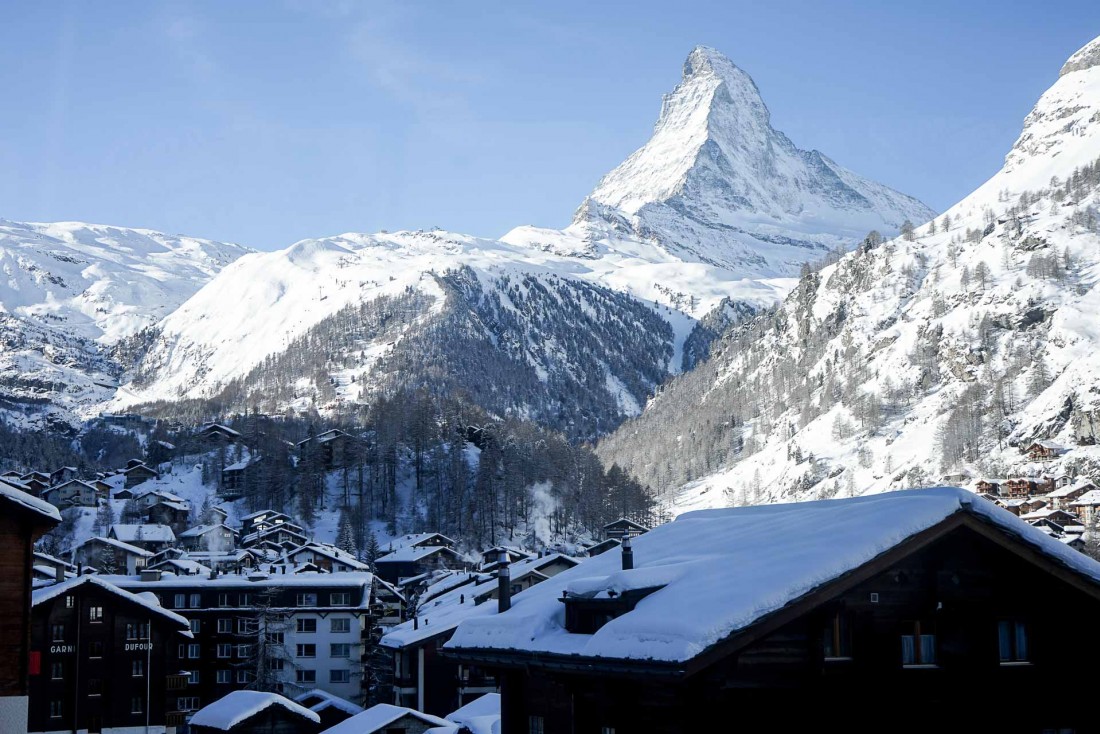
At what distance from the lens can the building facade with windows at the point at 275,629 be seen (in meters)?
88.5

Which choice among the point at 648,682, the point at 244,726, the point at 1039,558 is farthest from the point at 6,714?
the point at 244,726

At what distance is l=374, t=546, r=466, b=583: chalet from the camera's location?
437 ft

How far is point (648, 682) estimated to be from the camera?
16.6m

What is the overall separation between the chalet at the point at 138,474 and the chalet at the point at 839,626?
175 meters

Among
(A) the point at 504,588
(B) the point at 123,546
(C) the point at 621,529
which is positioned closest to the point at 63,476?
(B) the point at 123,546

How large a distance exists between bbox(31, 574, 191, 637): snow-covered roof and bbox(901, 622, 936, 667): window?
195 ft

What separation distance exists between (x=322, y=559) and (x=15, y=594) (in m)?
99.1

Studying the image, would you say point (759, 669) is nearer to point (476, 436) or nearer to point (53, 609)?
point (53, 609)

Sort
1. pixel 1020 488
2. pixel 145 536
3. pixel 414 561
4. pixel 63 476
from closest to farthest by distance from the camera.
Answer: pixel 414 561 → pixel 145 536 → pixel 1020 488 → pixel 63 476

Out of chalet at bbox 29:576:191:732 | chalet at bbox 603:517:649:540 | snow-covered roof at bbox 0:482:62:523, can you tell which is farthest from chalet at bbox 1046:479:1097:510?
snow-covered roof at bbox 0:482:62:523

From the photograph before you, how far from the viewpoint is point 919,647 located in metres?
17.2

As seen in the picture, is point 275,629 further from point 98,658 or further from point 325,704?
point 325,704

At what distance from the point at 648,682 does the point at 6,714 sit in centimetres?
983

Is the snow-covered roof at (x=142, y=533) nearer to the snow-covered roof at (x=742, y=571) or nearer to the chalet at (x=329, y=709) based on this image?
the chalet at (x=329, y=709)
